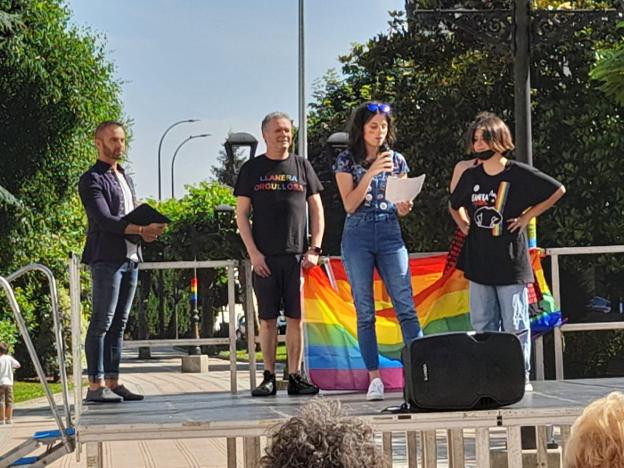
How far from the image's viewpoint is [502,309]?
7605 mm

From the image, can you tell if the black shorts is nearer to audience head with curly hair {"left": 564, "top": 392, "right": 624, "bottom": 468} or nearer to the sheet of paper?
the sheet of paper

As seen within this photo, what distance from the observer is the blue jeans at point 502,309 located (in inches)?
297

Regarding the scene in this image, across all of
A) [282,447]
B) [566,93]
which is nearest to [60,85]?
[566,93]

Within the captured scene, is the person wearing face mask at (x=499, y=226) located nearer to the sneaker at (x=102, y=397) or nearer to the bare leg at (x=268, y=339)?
the bare leg at (x=268, y=339)

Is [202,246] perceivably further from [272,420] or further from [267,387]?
[272,420]

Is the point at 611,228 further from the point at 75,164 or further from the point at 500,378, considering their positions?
the point at 500,378

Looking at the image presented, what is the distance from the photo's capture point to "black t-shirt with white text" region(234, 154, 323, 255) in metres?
7.82

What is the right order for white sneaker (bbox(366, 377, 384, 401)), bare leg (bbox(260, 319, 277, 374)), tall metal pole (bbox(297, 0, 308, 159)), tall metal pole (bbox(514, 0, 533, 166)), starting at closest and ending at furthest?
1. white sneaker (bbox(366, 377, 384, 401))
2. bare leg (bbox(260, 319, 277, 374))
3. tall metal pole (bbox(514, 0, 533, 166))
4. tall metal pole (bbox(297, 0, 308, 159))

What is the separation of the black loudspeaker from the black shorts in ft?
5.03

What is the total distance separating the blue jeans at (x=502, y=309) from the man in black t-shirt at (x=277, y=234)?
109cm

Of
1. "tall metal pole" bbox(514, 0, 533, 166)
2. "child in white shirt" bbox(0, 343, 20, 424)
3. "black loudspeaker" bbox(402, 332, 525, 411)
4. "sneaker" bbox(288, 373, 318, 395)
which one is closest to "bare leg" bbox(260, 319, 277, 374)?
"sneaker" bbox(288, 373, 318, 395)

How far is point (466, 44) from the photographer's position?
2658cm

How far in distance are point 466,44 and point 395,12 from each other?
2002mm

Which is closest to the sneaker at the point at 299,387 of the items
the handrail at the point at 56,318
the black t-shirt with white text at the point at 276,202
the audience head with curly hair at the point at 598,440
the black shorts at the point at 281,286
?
the black shorts at the point at 281,286
